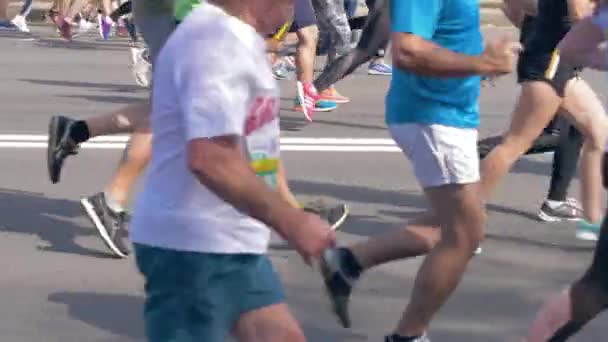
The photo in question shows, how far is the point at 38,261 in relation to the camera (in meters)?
6.58

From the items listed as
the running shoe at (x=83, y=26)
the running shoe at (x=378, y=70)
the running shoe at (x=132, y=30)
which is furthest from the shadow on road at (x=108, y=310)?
the running shoe at (x=83, y=26)

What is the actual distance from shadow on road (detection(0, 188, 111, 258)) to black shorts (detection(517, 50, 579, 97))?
2231 mm

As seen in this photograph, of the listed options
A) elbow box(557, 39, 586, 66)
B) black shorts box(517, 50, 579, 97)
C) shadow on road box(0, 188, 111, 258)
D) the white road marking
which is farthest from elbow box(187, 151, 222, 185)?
the white road marking

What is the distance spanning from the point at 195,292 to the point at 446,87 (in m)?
1.75

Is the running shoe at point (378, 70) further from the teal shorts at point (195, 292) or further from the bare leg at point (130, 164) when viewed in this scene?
the teal shorts at point (195, 292)

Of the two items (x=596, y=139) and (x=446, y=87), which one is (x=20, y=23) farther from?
(x=446, y=87)

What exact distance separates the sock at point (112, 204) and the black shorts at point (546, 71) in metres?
2.07

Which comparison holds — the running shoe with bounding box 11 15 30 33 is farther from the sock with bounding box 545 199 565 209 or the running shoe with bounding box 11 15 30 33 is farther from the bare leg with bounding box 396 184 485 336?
the bare leg with bounding box 396 184 485 336

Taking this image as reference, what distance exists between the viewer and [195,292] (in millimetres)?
3275

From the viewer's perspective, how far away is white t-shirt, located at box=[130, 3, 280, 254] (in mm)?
3100

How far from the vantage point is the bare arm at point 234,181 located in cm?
307

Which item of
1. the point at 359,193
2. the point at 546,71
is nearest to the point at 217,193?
the point at 546,71

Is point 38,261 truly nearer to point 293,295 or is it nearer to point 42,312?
point 42,312

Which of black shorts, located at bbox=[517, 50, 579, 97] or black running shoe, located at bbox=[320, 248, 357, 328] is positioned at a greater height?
black running shoe, located at bbox=[320, 248, 357, 328]
